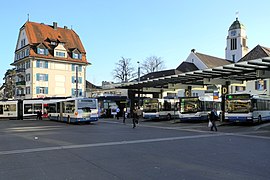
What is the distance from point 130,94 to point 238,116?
20474mm

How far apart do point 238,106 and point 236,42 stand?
221 feet

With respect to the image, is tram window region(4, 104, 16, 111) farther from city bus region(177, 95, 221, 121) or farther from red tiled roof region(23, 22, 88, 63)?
city bus region(177, 95, 221, 121)

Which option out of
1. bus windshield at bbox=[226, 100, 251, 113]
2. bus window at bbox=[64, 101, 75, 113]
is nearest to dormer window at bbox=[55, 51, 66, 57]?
bus window at bbox=[64, 101, 75, 113]

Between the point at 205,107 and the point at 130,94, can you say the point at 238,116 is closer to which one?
the point at 205,107

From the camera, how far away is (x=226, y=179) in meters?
7.13

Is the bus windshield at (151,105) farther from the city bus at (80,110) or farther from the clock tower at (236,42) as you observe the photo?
the clock tower at (236,42)

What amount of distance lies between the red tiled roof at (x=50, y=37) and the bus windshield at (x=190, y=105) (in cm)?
4202

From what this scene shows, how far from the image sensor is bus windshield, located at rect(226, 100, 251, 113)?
26027 mm

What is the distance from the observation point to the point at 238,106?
2634cm

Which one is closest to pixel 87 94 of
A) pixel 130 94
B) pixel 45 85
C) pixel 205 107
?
pixel 45 85

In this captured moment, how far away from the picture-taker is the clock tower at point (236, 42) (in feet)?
285

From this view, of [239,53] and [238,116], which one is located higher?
[239,53]

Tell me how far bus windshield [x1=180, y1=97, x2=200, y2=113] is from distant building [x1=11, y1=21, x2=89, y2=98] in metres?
33.7

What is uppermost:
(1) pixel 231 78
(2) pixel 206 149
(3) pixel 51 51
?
(3) pixel 51 51
